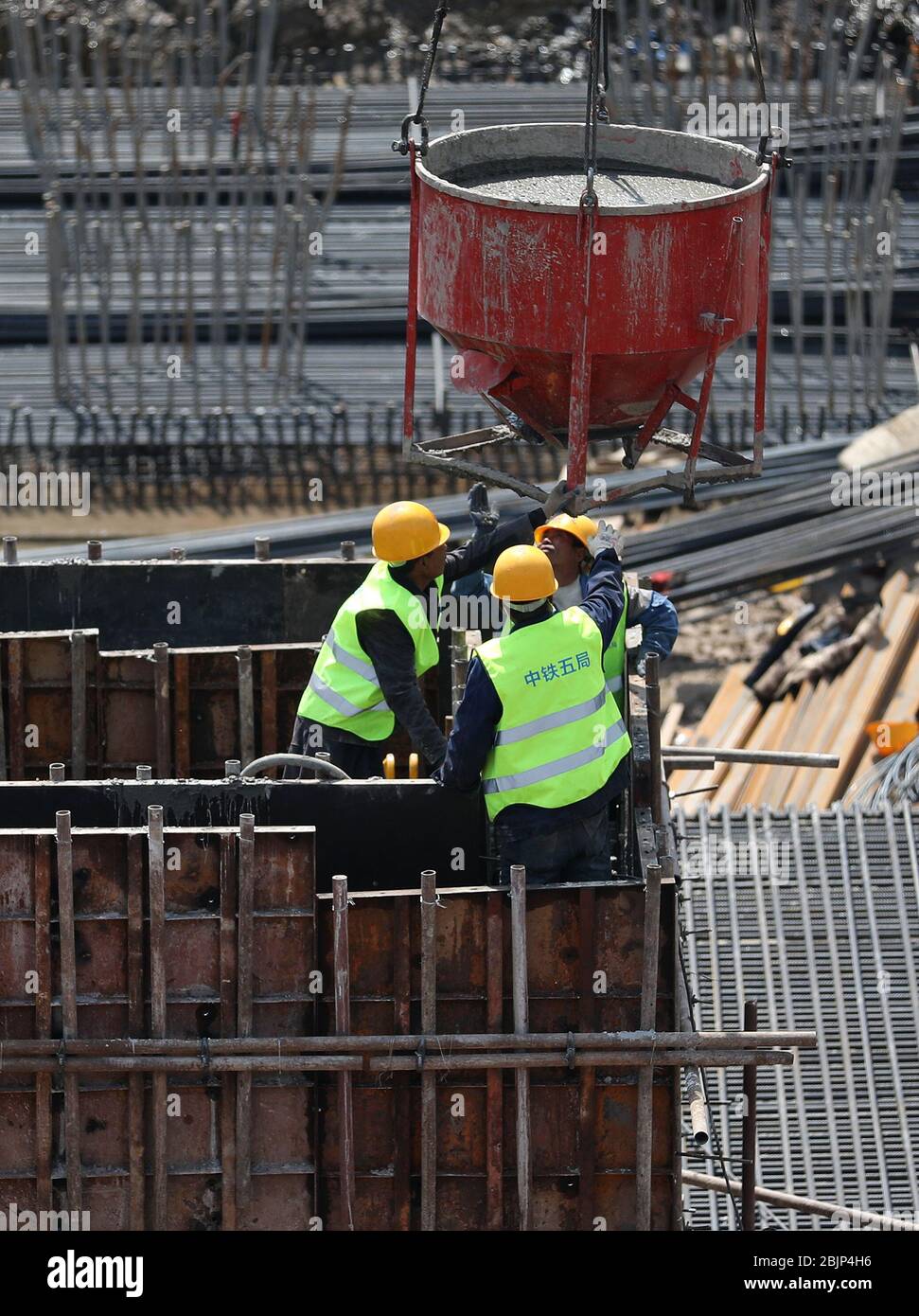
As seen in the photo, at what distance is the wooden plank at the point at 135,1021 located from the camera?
8047 millimetres

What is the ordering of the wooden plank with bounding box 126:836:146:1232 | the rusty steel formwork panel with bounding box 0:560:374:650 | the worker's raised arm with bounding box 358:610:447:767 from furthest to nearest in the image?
the rusty steel formwork panel with bounding box 0:560:374:650 → the worker's raised arm with bounding box 358:610:447:767 → the wooden plank with bounding box 126:836:146:1232

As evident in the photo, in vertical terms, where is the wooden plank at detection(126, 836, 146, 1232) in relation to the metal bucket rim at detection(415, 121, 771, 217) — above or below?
below

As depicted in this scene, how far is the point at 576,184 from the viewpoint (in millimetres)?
9211

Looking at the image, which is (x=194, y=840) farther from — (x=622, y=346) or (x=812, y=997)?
(x=812, y=997)

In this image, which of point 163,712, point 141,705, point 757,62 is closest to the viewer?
point 757,62

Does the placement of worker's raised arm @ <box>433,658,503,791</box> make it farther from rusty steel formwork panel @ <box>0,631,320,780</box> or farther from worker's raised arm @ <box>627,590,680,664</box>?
rusty steel formwork panel @ <box>0,631,320,780</box>

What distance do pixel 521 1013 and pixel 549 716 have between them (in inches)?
46.9

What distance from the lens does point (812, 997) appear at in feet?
38.0

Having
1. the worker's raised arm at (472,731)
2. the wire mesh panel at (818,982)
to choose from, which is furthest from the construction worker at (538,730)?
the wire mesh panel at (818,982)

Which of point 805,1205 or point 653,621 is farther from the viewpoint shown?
point 653,621

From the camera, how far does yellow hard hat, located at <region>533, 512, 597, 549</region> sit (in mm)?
9289

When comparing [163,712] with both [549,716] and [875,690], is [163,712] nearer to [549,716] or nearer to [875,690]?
[549,716]

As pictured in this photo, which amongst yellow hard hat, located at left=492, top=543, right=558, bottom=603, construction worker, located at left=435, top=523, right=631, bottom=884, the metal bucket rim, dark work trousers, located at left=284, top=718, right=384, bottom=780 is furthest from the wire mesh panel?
the metal bucket rim

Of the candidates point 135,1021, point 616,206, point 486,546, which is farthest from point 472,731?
point 616,206
